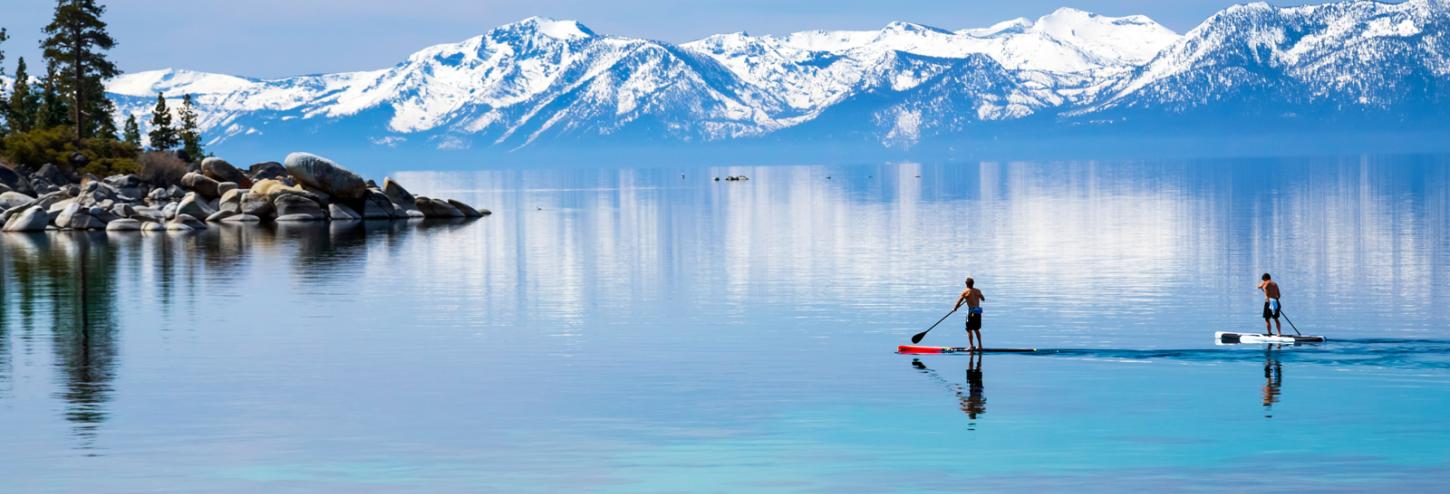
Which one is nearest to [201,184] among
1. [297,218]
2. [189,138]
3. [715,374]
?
[297,218]

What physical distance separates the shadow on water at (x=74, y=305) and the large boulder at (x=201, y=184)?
853 inches

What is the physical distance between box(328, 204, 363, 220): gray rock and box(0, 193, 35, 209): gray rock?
1738cm

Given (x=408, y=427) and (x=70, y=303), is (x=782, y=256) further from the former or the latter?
(x=408, y=427)

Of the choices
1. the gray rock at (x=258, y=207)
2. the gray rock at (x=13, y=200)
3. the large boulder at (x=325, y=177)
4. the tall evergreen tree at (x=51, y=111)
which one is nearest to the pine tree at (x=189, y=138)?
the tall evergreen tree at (x=51, y=111)

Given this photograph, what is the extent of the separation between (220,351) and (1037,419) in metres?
19.1

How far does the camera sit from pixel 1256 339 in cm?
3775

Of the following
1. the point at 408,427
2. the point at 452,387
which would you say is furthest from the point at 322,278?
the point at 408,427

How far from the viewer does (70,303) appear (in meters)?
50.5

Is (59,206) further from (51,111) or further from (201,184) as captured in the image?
(51,111)

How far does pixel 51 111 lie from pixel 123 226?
128 ft

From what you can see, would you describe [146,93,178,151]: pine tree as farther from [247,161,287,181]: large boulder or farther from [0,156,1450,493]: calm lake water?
[0,156,1450,493]: calm lake water

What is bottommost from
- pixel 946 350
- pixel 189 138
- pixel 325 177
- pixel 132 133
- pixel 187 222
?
pixel 946 350

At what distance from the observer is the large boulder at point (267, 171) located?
12525 centimetres

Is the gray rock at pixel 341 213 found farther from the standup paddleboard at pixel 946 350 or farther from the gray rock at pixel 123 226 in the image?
the standup paddleboard at pixel 946 350
